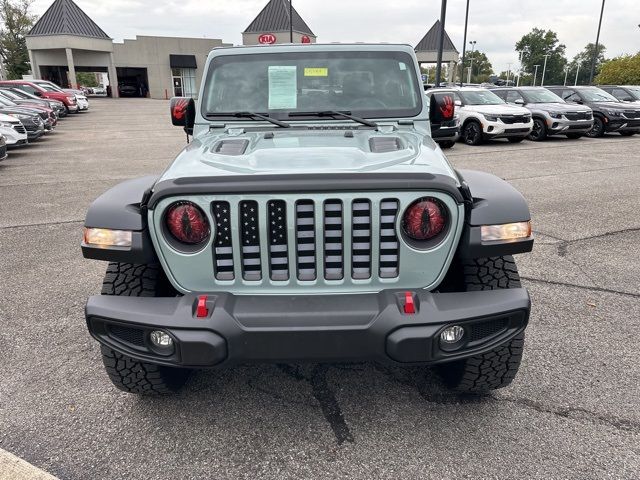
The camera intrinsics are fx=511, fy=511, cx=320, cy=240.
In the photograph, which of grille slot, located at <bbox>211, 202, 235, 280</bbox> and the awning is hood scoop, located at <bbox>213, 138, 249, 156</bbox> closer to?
grille slot, located at <bbox>211, 202, 235, 280</bbox>

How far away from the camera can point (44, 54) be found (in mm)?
49531

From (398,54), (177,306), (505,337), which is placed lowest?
(505,337)

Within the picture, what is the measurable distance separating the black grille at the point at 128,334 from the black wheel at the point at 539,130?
15.5 metres

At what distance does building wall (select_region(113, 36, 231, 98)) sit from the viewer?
5294 cm

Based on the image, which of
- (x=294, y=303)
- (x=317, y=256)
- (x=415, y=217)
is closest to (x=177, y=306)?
(x=294, y=303)

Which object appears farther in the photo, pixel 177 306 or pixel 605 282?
pixel 605 282

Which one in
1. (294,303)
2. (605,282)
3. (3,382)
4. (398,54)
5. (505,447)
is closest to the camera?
(294,303)

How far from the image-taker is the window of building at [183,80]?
181 ft

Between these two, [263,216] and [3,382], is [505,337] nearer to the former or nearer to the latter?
[263,216]

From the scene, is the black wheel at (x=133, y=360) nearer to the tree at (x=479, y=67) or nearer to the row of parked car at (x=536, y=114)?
the row of parked car at (x=536, y=114)

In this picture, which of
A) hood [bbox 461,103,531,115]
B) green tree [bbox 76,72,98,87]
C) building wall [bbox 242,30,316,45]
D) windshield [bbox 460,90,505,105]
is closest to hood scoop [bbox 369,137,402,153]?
hood [bbox 461,103,531,115]

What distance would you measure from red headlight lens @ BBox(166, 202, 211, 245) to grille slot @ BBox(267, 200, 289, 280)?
0.92 feet

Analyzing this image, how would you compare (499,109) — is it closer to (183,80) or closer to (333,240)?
(333,240)

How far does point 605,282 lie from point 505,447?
2.62 m
